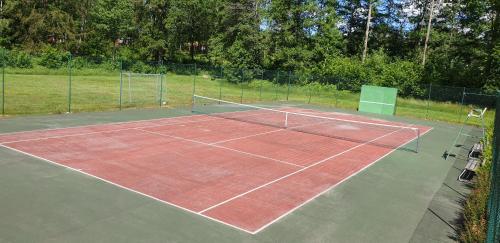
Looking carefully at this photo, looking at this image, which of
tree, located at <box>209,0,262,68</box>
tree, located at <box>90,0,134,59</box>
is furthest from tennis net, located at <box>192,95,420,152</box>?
tree, located at <box>90,0,134,59</box>

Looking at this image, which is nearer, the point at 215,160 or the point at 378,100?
the point at 215,160

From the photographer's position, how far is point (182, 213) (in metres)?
8.67

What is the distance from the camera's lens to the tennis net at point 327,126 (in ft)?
63.8

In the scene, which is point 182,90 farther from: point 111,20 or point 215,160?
point 111,20

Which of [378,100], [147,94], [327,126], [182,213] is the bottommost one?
[182,213]

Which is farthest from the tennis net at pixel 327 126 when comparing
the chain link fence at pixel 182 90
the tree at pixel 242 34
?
the tree at pixel 242 34

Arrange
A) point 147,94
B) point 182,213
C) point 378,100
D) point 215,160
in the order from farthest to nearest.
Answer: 1. point 378,100
2. point 147,94
3. point 215,160
4. point 182,213

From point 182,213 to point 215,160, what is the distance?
4.66 meters

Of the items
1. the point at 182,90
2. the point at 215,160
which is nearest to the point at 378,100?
the point at 182,90

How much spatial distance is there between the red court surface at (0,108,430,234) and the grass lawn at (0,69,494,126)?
655 cm

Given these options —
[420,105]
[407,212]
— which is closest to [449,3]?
[420,105]

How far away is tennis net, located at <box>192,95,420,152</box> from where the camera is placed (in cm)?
1944

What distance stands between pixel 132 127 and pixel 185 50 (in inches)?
2254

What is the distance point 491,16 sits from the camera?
4209 cm
